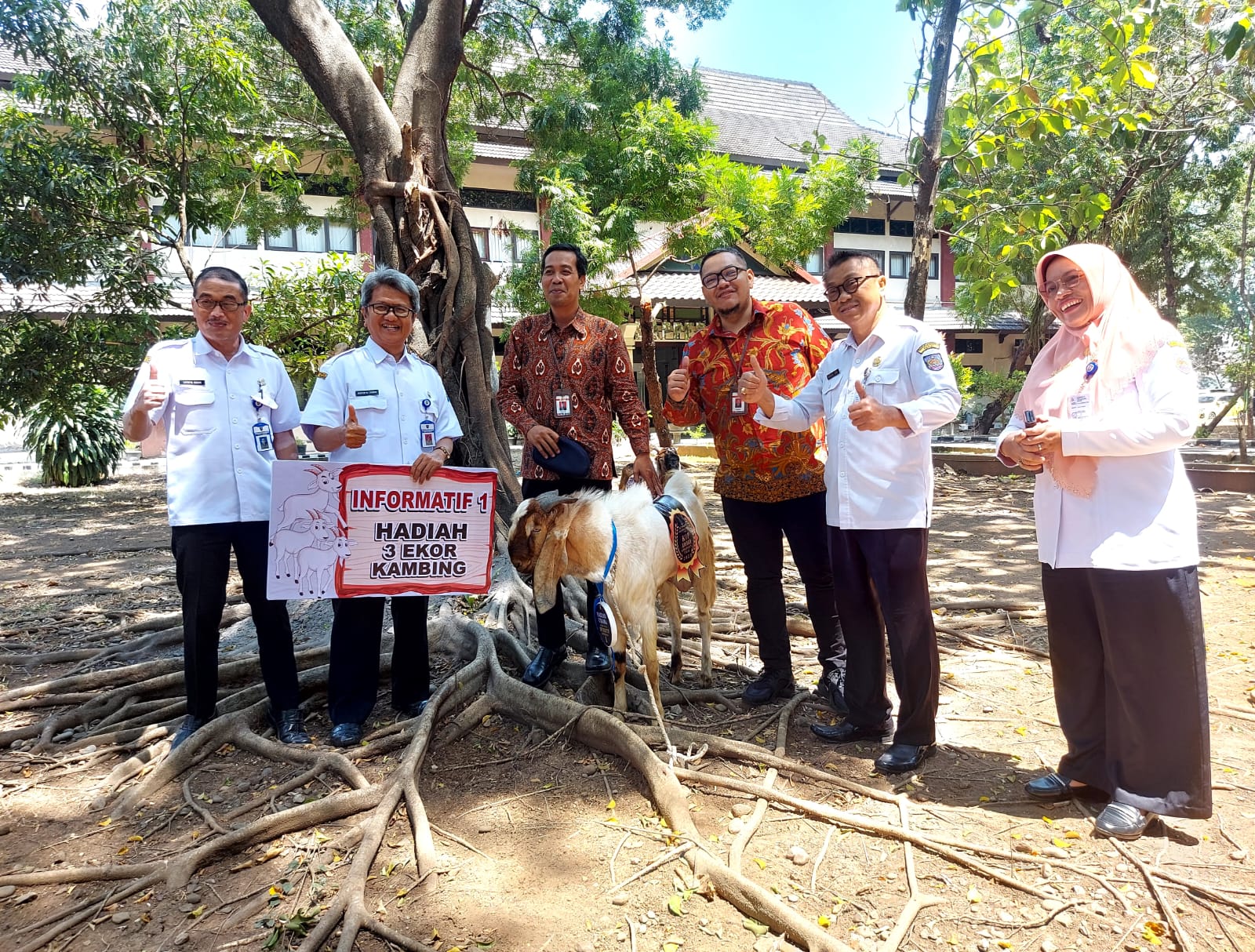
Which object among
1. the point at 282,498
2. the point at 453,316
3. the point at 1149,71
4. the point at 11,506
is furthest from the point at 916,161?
the point at 11,506

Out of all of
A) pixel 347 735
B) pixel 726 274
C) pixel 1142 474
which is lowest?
pixel 347 735

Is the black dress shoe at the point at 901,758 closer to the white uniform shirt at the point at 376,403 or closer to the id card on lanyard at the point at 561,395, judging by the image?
the id card on lanyard at the point at 561,395

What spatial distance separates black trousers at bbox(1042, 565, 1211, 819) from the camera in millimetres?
2973

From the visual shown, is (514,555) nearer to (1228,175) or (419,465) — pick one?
(419,465)

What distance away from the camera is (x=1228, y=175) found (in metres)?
17.2

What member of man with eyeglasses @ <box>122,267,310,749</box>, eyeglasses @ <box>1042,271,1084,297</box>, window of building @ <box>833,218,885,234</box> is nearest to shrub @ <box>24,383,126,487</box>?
man with eyeglasses @ <box>122,267,310,749</box>

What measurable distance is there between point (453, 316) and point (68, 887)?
4.03 metres

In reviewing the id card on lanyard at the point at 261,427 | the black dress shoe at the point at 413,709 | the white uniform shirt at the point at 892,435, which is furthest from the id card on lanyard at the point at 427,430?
the white uniform shirt at the point at 892,435

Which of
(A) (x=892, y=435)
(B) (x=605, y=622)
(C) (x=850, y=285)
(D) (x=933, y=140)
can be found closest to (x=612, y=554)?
(B) (x=605, y=622)

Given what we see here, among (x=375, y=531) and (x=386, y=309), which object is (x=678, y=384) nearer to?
(x=386, y=309)

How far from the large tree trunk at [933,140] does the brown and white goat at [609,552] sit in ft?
14.7

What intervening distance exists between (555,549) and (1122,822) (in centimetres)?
243

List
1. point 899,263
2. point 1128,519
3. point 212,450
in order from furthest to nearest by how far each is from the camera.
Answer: point 899,263 < point 212,450 < point 1128,519

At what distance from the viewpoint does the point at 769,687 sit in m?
4.41
